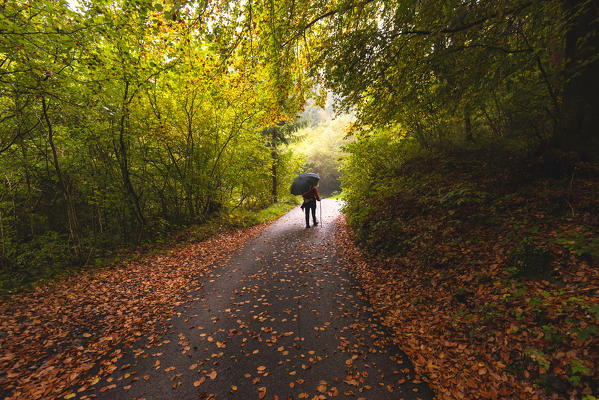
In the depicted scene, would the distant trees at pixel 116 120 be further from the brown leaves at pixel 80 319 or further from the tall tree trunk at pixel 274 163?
the tall tree trunk at pixel 274 163

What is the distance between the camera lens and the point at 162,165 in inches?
446

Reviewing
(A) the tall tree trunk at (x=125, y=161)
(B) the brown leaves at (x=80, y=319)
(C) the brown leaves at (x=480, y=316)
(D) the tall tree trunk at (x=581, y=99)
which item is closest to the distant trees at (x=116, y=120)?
(A) the tall tree trunk at (x=125, y=161)

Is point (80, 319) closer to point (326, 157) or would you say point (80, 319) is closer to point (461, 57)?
point (461, 57)

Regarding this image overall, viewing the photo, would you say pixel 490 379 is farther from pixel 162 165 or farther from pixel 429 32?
pixel 162 165

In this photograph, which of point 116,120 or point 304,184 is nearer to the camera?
point 116,120

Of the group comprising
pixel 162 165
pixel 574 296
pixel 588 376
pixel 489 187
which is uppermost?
pixel 162 165

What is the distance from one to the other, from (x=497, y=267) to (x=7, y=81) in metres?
10.2

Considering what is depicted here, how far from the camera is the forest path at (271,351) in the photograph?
2.89m

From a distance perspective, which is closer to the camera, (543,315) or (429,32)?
(543,315)

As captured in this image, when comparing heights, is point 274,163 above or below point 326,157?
above

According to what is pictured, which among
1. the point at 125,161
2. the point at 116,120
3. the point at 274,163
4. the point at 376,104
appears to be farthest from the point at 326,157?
the point at 376,104

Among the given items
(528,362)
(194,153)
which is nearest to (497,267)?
(528,362)

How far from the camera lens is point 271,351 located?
352cm

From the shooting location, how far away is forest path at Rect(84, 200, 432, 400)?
289cm
